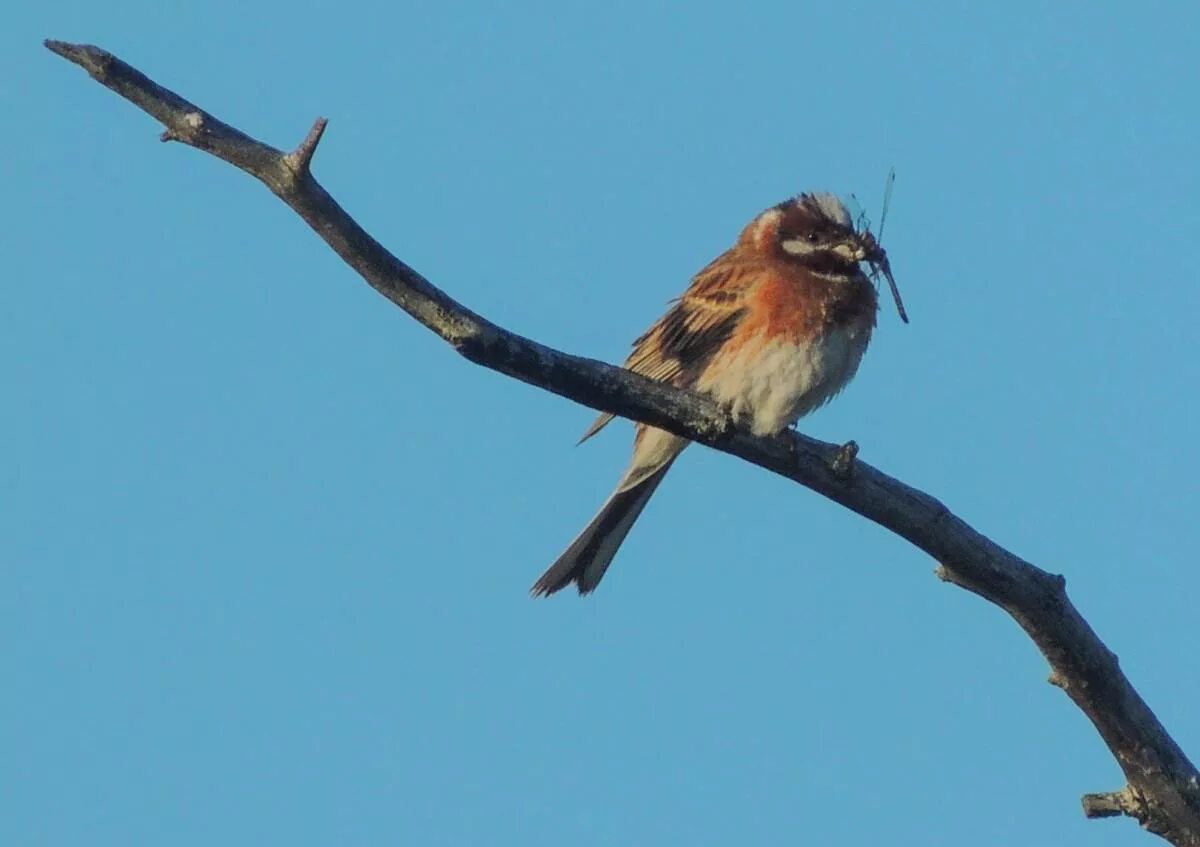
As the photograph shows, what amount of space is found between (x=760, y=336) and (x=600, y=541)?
5.89 feet

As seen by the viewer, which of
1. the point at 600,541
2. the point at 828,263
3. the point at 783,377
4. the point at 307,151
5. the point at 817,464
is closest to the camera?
the point at 307,151

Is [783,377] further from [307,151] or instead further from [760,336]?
[307,151]

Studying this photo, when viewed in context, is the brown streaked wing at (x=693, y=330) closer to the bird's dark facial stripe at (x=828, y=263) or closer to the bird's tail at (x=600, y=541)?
the bird's dark facial stripe at (x=828, y=263)

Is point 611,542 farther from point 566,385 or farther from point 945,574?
point 566,385

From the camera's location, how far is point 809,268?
9797 millimetres

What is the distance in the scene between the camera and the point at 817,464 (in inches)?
307

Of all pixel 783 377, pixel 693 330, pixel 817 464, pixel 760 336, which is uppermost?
pixel 693 330

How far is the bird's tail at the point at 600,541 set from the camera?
10.4m

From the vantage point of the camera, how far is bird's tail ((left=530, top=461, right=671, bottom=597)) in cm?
1041

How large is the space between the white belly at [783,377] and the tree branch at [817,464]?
3.50ft

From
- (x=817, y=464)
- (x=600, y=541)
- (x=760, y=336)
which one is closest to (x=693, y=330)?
(x=760, y=336)

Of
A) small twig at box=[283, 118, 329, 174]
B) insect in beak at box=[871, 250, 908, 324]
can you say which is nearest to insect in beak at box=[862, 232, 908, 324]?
insect in beak at box=[871, 250, 908, 324]

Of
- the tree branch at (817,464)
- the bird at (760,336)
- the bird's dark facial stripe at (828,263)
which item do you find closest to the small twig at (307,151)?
the tree branch at (817,464)

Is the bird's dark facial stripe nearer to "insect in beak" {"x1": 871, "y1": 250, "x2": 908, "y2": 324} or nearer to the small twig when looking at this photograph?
"insect in beak" {"x1": 871, "y1": 250, "x2": 908, "y2": 324}
